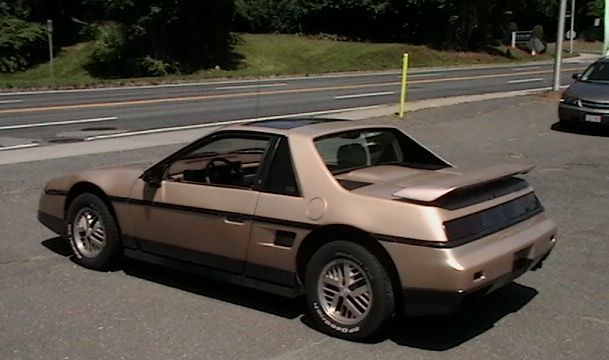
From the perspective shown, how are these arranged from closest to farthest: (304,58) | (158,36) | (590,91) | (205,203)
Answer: (205,203) → (590,91) → (158,36) → (304,58)

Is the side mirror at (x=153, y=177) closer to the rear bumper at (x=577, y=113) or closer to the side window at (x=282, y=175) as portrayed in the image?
the side window at (x=282, y=175)

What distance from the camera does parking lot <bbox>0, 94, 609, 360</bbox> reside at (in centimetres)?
469

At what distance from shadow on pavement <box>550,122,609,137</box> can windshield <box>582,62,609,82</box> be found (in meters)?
0.99

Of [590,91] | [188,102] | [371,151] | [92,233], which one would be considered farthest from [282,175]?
[188,102]

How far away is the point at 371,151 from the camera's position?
5.82 m

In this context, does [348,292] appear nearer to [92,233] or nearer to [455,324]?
[455,324]

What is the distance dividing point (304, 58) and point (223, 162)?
45584 mm

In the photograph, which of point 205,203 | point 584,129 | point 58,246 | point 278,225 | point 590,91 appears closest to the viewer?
point 278,225

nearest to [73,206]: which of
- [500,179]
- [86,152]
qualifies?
[500,179]

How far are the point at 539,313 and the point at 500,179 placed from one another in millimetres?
963

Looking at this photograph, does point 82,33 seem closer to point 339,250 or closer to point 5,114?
point 5,114

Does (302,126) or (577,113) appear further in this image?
(577,113)

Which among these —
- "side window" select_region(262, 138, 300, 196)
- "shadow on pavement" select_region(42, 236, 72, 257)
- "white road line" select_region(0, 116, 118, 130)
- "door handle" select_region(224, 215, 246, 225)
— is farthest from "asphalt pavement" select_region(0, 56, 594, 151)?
"side window" select_region(262, 138, 300, 196)

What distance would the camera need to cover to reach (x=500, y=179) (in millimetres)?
5258
